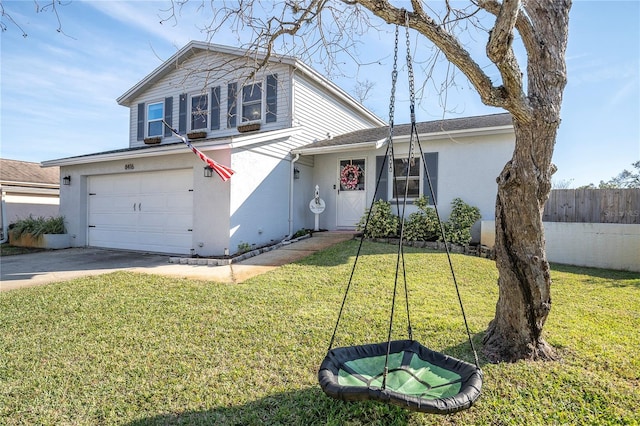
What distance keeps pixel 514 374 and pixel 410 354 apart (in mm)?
889

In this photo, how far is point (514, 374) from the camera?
2.78 m

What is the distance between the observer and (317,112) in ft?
38.2

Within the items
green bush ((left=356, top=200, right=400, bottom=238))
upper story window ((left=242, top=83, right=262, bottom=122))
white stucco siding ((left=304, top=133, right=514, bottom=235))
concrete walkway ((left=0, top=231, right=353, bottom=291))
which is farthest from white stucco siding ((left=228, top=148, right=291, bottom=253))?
white stucco siding ((left=304, top=133, right=514, bottom=235))

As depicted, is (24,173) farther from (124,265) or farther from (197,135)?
(124,265)

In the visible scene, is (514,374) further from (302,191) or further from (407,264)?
(302,191)

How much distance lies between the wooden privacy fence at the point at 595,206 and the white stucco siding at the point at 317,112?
715 centimetres

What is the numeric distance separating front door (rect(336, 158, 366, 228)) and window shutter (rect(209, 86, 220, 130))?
4517 mm

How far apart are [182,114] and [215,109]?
1532mm

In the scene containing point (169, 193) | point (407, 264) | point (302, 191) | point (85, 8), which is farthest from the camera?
point (302, 191)

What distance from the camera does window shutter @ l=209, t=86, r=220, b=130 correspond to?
11.3 metres

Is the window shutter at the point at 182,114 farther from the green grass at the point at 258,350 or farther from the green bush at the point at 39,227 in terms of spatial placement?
the green grass at the point at 258,350

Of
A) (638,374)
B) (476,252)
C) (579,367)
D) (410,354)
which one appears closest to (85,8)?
(410,354)

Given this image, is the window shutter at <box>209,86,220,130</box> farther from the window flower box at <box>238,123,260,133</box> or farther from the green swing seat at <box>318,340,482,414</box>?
the green swing seat at <box>318,340,482,414</box>

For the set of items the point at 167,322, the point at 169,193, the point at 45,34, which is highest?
the point at 45,34
